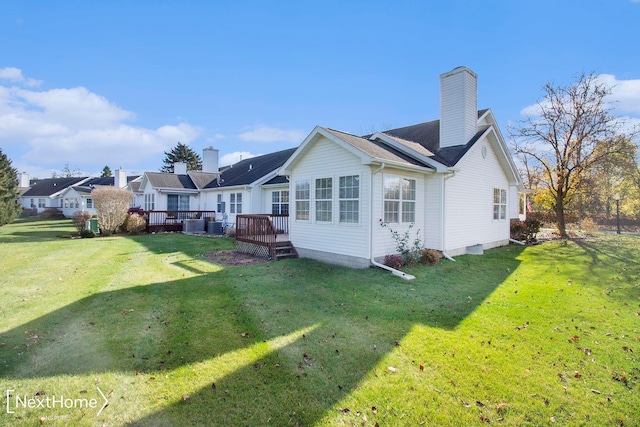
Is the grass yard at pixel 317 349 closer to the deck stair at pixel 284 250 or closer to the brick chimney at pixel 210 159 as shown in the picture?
the deck stair at pixel 284 250

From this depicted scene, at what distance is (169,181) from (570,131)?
27644 mm

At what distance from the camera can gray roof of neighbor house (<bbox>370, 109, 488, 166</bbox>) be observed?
1147 cm

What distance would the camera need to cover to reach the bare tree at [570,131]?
56.9 ft

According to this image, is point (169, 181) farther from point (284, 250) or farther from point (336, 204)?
point (336, 204)

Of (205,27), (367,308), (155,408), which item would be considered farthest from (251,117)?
(155,408)

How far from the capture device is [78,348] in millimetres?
4418

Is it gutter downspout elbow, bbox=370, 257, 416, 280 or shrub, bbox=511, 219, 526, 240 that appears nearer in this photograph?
gutter downspout elbow, bbox=370, 257, 416, 280

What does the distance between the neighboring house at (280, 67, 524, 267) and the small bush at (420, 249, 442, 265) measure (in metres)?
0.85

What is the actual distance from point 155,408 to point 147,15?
1374 cm

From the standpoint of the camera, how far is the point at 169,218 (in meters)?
21.6

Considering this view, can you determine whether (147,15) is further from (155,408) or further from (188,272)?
(155,408)

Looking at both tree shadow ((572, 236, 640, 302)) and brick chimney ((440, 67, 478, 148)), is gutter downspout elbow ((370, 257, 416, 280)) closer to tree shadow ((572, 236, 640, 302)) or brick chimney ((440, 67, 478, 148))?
tree shadow ((572, 236, 640, 302))

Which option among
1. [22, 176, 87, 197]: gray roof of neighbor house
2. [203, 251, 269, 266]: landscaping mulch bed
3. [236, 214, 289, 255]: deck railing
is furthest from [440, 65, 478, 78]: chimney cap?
[22, 176, 87, 197]: gray roof of neighbor house

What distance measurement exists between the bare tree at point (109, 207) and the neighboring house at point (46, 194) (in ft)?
113
